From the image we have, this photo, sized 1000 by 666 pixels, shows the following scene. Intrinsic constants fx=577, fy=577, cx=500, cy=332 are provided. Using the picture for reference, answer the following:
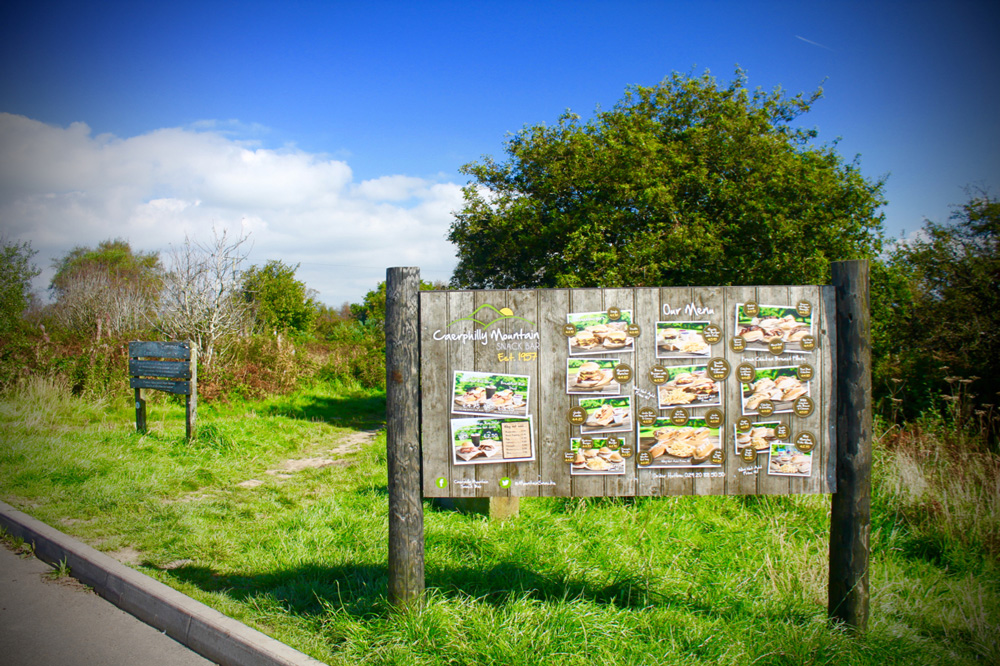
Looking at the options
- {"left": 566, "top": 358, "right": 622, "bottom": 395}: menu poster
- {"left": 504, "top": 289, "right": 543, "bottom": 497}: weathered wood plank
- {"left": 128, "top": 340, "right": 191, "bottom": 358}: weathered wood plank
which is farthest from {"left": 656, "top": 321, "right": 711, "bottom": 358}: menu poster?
{"left": 128, "top": 340, "right": 191, "bottom": 358}: weathered wood plank

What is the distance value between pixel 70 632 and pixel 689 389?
13.6 feet

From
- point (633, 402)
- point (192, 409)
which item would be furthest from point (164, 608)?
point (192, 409)

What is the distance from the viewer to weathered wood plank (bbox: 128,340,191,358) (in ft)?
31.1

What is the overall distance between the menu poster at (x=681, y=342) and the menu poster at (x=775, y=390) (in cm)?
33

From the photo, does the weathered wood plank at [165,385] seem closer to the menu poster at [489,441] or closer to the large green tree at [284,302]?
the menu poster at [489,441]

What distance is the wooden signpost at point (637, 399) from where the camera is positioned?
3.33 m

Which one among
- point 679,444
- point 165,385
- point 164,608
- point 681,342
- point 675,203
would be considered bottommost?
point 164,608

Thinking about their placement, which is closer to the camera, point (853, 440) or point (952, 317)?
point (853, 440)

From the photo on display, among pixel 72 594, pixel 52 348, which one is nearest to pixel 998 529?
pixel 72 594

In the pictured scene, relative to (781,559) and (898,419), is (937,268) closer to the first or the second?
(898,419)

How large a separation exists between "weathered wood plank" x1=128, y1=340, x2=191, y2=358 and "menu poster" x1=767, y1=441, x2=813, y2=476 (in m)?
9.06

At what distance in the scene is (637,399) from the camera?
131 inches

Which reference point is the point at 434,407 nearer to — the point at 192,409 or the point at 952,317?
the point at 192,409

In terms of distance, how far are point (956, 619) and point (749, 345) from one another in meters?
2.19
